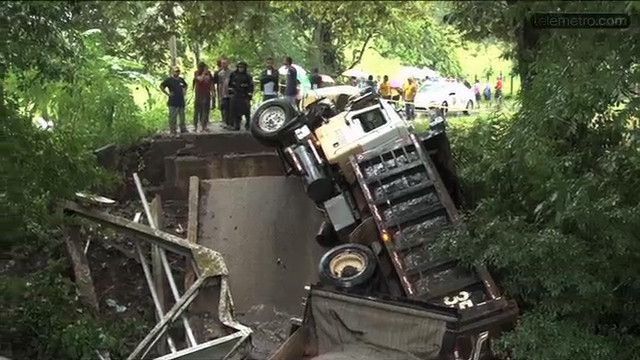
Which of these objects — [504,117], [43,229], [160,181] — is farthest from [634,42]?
[160,181]

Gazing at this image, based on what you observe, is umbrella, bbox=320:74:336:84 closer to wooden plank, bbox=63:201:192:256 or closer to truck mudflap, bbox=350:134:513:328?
truck mudflap, bbox=350:134:513:328

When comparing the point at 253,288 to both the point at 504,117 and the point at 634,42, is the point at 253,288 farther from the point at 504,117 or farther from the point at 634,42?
the point at 634,42

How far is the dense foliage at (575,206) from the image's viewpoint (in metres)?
5.75

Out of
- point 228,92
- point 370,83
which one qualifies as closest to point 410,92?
point 370,83

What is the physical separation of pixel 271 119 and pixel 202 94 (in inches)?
116

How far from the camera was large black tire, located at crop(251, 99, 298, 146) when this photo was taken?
34.5ft

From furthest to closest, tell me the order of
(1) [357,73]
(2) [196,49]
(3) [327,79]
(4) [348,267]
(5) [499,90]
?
(3) [327,79] → (1) [357,73] → (2) [196,49] → (5) [499,90] → (4) [348,267]

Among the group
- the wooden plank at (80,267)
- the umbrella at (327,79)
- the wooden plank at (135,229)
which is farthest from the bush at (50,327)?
the umbrella at (327,79)

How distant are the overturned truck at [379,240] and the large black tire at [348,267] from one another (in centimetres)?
1

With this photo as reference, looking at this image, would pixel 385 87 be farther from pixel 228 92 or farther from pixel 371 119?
pixel 371 119

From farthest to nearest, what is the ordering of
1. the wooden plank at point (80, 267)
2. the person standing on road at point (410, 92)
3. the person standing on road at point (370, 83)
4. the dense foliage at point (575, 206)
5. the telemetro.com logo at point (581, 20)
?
the person standing on road at point (410, 92) < the person standing on road at point (370, 83) < the wooden plank at point (80, 267) < the dense foliage at point (575, 206) < the telemetro.com logo at point (581, 20)

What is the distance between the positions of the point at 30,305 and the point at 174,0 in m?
4.21

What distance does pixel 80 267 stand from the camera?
9141 millimetres

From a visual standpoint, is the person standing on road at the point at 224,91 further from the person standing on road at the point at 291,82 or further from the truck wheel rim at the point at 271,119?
the truck wheel rim at the point at 271,119
